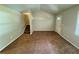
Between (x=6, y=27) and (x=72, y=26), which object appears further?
(x=72, y=26)

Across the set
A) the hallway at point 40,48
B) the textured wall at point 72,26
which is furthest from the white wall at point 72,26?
the hallway at point 40,48

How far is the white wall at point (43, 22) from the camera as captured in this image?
9.78 metres

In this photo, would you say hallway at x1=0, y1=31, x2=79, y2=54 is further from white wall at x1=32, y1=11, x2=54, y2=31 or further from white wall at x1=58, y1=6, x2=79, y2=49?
white wall at x1=32, y1=11, x2=54, y2=31

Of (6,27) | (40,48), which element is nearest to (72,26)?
(40,48)

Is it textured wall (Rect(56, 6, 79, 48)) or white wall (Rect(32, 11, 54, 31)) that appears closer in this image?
textured wall (Rect(56, 6, 79, 48))

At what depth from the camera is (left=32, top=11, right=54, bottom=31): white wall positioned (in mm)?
9781

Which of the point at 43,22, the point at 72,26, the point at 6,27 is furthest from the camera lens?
the point at 43,22

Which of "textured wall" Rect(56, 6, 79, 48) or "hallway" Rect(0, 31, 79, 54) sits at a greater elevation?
"textured wall" Rect(56, 6, 79, 48)

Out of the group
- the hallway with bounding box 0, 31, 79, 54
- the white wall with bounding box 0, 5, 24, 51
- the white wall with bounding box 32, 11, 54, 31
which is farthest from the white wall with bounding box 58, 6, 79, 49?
the white wall with bounding box 32, 11, 54, 31

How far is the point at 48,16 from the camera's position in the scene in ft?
32.2

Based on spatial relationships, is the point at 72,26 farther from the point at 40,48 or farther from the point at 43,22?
the point at 43,22

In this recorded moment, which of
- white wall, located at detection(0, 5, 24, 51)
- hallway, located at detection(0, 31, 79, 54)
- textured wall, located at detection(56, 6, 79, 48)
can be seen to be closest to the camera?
hallway, located at detection(0, 31, 79, 54)

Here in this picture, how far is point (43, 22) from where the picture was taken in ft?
32.5
